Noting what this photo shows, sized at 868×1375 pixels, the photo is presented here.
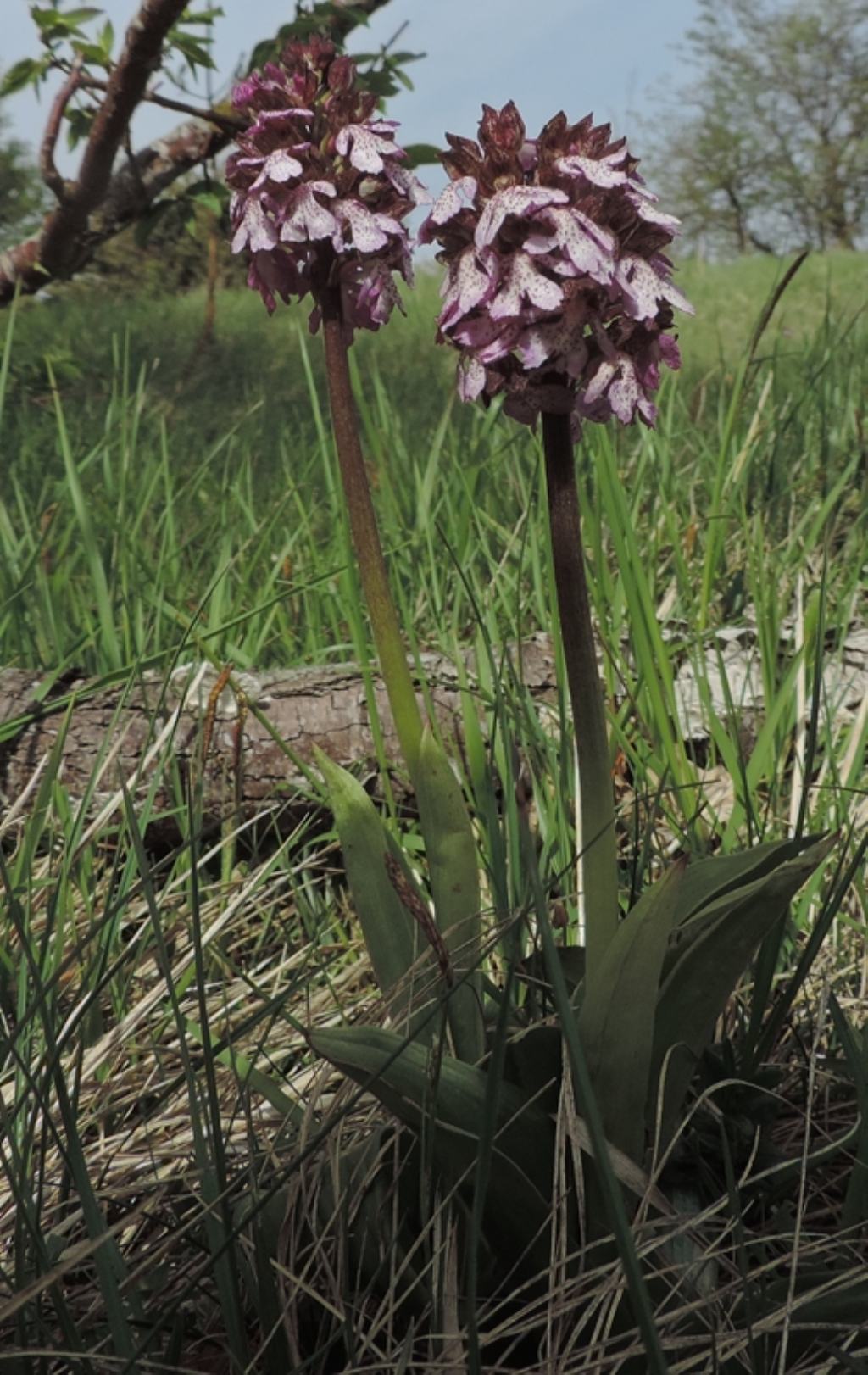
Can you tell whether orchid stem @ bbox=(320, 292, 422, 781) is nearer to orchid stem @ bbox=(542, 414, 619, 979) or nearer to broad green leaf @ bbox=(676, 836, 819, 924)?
orchid stem @ bbox=(542, 414, 619, 979)

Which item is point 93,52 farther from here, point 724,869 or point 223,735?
point 724,869

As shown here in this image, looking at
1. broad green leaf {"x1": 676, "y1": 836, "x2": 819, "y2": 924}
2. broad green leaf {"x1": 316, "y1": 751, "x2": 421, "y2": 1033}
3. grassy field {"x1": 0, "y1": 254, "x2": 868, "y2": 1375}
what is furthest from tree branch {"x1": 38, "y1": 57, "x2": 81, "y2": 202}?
broad green leaf {"x1": 676, "y1": 836, "x2": 819, "y2": 924}

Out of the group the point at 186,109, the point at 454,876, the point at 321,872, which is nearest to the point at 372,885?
the point at 454,876

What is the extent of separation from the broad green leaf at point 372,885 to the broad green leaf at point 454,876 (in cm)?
4

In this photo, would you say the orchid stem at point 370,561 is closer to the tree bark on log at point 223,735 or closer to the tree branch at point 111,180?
the tree bark on log at point 223,735

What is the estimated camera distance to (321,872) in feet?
6.12

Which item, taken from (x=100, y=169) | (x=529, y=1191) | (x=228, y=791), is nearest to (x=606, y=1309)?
(x=529, y=1191)

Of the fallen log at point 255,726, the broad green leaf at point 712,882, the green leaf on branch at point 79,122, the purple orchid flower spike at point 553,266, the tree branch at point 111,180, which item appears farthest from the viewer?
the green leaf on branch at point 79,122

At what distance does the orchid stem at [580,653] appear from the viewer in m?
0.92

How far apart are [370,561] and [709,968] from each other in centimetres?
41

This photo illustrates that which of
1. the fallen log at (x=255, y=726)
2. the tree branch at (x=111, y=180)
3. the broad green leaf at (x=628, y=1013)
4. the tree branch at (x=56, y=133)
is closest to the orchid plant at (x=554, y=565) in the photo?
the broad green leaf at (x=628, y=1013)

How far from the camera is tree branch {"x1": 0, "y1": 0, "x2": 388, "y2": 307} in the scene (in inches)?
97.5

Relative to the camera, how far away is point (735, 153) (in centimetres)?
2873

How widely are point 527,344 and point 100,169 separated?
2246 millimetres
